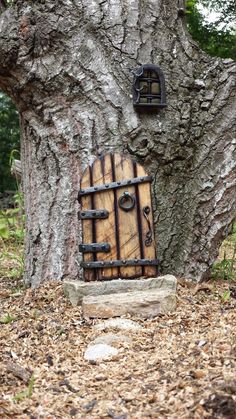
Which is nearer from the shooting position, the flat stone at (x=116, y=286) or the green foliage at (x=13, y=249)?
the flat stone at (x=116, y=286)

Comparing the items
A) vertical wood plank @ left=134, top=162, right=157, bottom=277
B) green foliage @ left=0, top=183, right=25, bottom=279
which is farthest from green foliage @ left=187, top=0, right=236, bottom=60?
vertical wood plank @ left=134, top=162, right=157, bottom=277

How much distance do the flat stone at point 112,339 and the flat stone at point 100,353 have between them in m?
0.05

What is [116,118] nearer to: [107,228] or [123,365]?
[107,228]

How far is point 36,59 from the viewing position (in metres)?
4.05

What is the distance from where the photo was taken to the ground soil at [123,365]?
2.41 m

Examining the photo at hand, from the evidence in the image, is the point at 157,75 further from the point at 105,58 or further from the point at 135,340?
the point at 135,340

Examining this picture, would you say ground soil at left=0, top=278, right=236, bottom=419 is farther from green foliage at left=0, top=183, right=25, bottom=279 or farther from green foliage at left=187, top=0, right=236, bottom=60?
green foliage at left=187, top=0, right=236, bottom=60

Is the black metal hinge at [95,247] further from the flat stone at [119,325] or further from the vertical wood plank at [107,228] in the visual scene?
the flat stone at [119,325]

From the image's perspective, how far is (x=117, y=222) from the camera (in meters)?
3.72

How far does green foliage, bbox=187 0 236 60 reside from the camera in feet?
24.2

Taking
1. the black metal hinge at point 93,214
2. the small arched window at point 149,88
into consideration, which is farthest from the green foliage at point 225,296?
the small arched window at point 149,88

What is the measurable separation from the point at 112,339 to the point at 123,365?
0.27m

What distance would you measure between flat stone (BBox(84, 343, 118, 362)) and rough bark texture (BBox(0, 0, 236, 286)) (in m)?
1.03

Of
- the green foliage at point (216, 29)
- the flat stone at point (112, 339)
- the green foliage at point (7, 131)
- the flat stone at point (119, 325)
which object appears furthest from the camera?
the green foliage at point (7, 131)
